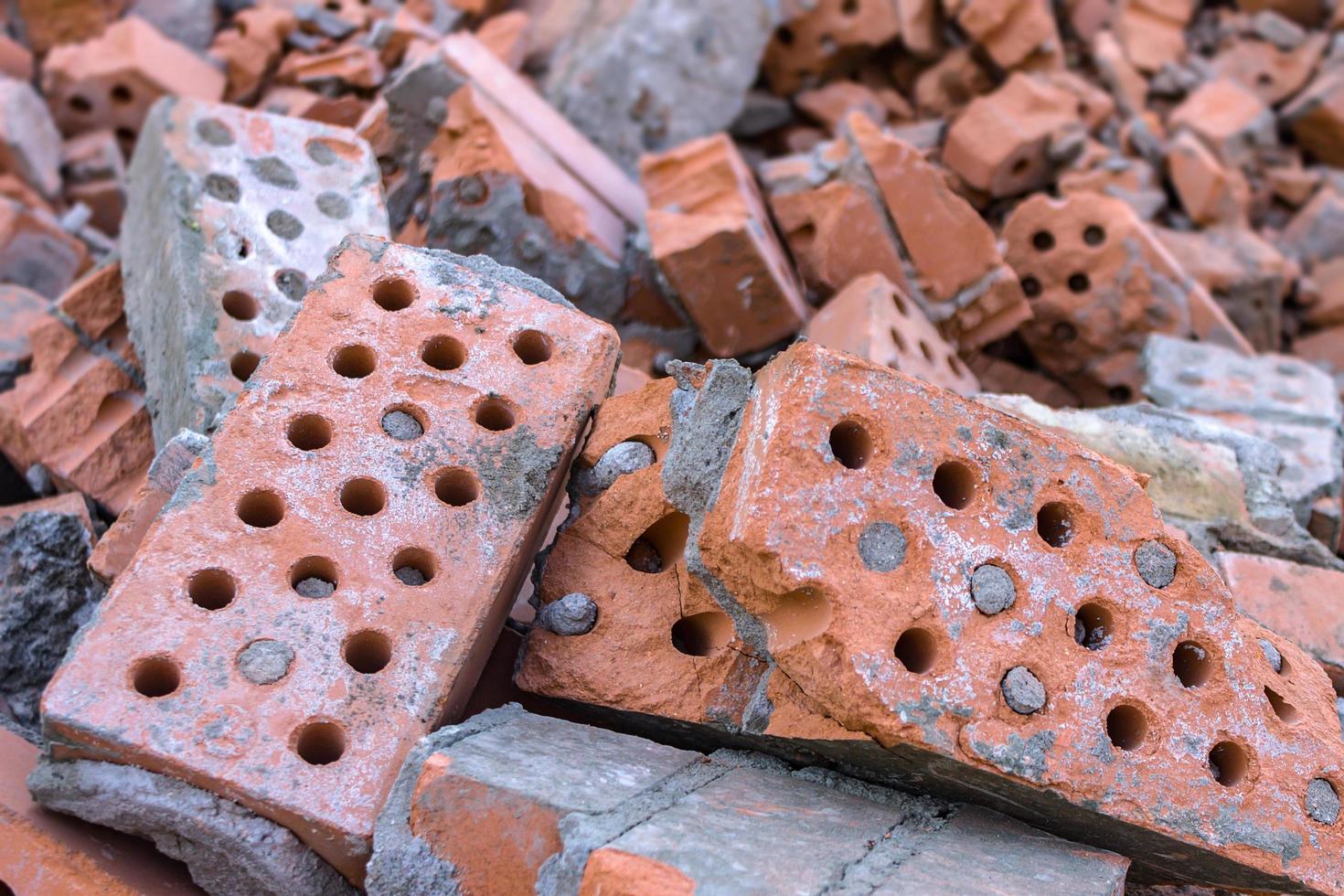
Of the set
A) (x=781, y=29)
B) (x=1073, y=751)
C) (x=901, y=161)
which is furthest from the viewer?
(x=781, y=29)

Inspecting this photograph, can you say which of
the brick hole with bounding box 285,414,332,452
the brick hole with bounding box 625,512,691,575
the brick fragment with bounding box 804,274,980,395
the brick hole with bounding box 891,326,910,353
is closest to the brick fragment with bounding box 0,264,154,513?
the brick hole with bounding box 285,414,332,452

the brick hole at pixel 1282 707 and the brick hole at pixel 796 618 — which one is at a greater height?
the brick hole at pixel 796 618

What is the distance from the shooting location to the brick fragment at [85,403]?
9.85ft

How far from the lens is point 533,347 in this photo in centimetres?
244

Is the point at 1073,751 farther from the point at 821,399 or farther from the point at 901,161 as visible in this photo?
the point at 901,161

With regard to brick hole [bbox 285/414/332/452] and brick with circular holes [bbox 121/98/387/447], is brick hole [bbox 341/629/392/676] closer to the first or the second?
brick hole [bbox 285/414/332/452]

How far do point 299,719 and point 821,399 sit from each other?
Answer: 38.7 inches

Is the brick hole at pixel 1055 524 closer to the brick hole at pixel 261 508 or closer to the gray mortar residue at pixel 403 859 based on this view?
the gray mortar residue at pixel 403 859

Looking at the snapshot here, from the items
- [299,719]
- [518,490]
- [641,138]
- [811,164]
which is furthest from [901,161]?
[299,719]

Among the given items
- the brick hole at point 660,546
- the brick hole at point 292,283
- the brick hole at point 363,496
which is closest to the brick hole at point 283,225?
the brick hole at point 292,283

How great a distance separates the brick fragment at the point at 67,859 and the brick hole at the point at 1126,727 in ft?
5.05

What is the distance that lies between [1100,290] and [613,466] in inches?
88.1

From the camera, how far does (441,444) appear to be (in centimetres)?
225

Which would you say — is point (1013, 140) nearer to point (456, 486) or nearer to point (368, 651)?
point (456, 486)
